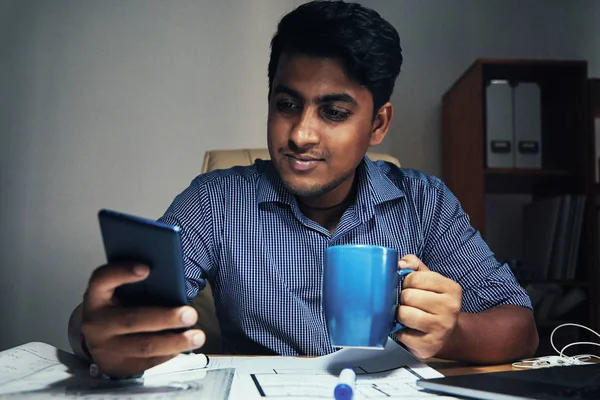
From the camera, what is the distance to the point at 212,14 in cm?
240

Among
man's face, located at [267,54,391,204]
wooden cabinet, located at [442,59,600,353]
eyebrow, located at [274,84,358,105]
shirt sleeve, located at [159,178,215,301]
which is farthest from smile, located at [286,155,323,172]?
wooden cabinet, located at [442,59,600,353]

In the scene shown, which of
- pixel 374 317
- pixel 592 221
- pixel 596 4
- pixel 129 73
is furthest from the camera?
pixel 596 4

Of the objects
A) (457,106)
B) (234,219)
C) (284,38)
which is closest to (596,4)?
(457,106)

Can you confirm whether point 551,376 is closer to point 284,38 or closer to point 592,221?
point 284,38

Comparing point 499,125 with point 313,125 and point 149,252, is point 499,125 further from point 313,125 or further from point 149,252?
point 149,252

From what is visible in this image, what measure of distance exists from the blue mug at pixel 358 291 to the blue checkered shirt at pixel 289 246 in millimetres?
439

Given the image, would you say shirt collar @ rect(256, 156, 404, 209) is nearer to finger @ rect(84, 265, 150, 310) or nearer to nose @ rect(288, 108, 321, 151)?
nose @ rect(288, 108, 321, 151)

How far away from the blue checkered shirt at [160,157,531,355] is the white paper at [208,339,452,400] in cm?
24

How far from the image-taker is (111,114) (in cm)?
234

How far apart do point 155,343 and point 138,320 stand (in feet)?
0.12

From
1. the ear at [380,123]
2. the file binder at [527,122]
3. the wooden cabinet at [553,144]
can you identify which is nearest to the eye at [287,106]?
the ear at [380,123]

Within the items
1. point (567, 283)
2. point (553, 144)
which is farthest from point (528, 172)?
point (567, 283)

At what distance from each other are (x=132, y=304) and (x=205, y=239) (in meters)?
0.48

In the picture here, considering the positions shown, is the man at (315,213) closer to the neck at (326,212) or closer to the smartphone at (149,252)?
the neck at (326,212)
